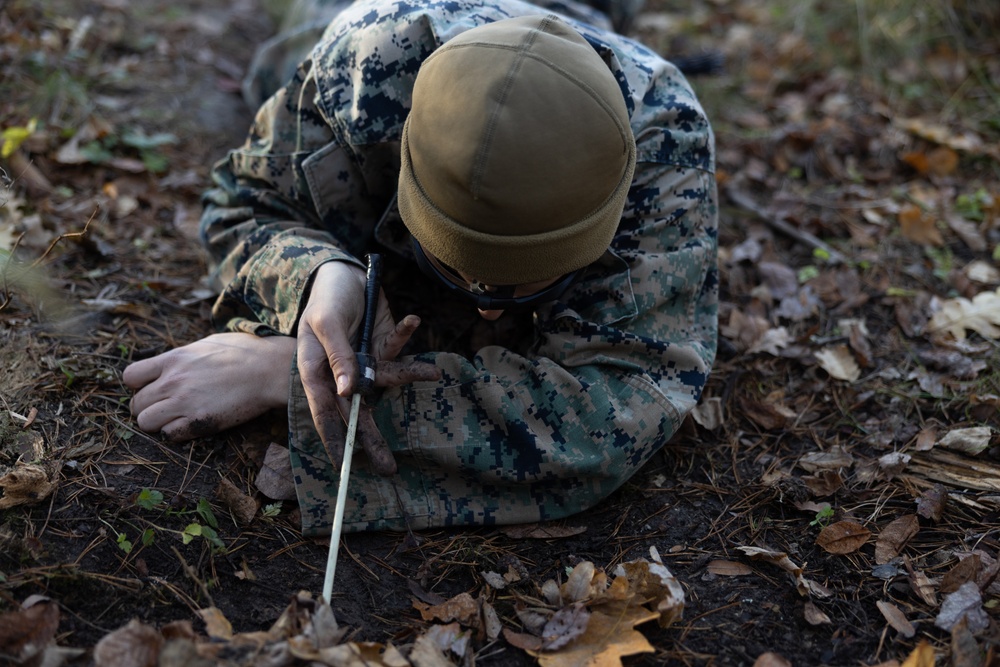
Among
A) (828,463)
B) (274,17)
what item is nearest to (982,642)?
(828,463)

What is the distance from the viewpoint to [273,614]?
6.23ft

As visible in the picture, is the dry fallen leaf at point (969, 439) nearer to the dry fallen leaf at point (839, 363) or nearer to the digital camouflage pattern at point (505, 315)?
the dry fallen leaf at point (839, 363)

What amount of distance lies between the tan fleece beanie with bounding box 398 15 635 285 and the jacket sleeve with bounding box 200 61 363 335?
630 millimetres

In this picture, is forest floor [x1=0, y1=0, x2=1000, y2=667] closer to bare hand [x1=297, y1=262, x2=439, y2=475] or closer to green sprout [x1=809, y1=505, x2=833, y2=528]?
green sprout [x1=809, y1=505, x2=833, y2=528]

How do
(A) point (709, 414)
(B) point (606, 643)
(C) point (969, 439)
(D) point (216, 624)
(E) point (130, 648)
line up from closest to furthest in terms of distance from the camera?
(E) point (130, 648), (D) point (216, 624), (B) point (606, 643), (C) point (969, 439), (A) point (709, 414)

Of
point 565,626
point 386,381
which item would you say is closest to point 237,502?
point 386,381

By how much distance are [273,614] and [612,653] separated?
2.67 ft

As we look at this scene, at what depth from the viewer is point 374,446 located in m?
2.09

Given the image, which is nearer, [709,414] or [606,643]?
[606,643]

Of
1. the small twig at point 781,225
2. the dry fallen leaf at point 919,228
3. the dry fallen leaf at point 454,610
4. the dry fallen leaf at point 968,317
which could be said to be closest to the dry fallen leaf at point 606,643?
the dry fallen leaf at point 454,610

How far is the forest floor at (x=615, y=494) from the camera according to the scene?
1864 millimetres

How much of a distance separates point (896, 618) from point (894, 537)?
287mm

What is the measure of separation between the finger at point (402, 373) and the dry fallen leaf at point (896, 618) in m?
1.28

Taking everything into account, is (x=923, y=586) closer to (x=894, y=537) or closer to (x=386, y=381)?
(x=894, y=537)
